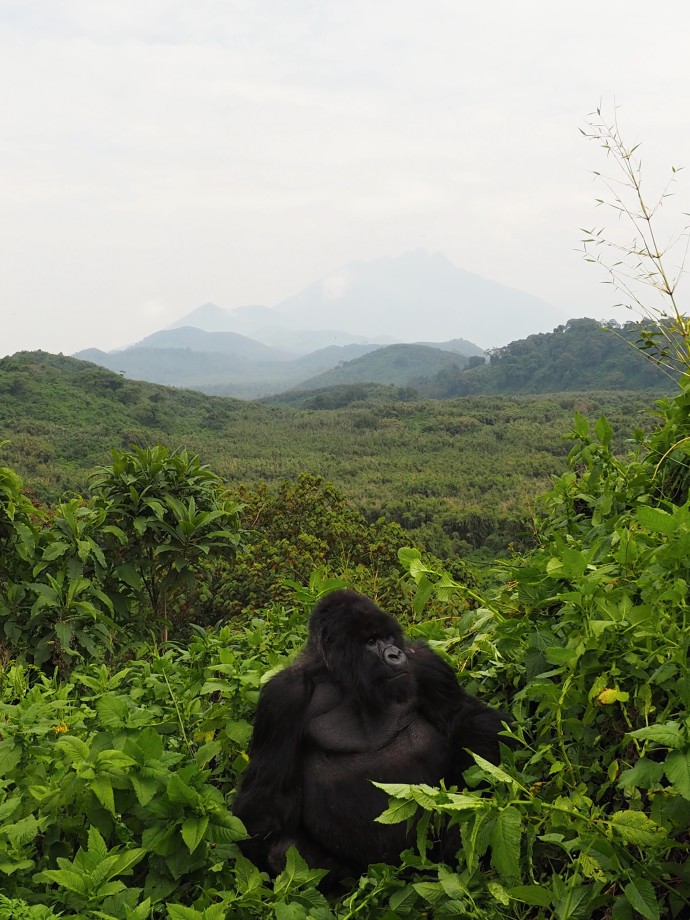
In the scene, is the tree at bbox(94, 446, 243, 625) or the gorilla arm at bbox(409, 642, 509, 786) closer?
the gorilla arm at bbox(409, 642, 509, 786)

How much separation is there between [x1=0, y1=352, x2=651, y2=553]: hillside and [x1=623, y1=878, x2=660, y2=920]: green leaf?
19.3 metres

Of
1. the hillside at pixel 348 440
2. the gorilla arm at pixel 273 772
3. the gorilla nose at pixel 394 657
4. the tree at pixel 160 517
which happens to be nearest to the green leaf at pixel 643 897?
the gorilla nose at pixel 394 657

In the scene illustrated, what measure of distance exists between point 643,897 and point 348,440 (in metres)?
51.5

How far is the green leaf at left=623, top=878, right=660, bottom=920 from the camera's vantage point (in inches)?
64.6

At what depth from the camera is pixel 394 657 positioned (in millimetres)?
2811

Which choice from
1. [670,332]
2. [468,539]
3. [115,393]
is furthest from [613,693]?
[115,393]

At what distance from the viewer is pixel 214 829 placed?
2.32 m

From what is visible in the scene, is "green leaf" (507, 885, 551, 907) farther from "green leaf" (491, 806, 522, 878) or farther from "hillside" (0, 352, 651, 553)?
"hillside" (0, 352, 651, 553)

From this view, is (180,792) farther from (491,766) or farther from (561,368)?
(561,368)

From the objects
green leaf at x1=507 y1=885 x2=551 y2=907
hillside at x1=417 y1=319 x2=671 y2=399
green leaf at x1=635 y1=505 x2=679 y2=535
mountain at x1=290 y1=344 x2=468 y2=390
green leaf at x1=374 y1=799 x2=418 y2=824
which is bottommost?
green leaf at x1=507 y1=885 x2=551 y2=907

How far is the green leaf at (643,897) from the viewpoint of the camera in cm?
164

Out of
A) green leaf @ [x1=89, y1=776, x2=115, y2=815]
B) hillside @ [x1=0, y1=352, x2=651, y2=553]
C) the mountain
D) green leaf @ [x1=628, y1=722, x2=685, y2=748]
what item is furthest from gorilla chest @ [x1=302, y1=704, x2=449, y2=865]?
the mountain

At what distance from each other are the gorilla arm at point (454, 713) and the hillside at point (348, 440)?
18.3 metres

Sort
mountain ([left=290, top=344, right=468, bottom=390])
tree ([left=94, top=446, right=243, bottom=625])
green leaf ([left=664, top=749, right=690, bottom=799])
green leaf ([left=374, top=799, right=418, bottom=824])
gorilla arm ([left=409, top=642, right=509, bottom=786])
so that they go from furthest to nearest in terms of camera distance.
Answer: mountain ([left=290, top=344, right=468, bottom=390]), tree ([left=94, top=446, right=243, bottom=625]), gorilla arm ([left=409, top=642, right=509, bottom=786]), green leaf ([left=374, top=799, right=418, bottom=824]), green leaf ([left=664, top=749, right=690, bottom=799])
